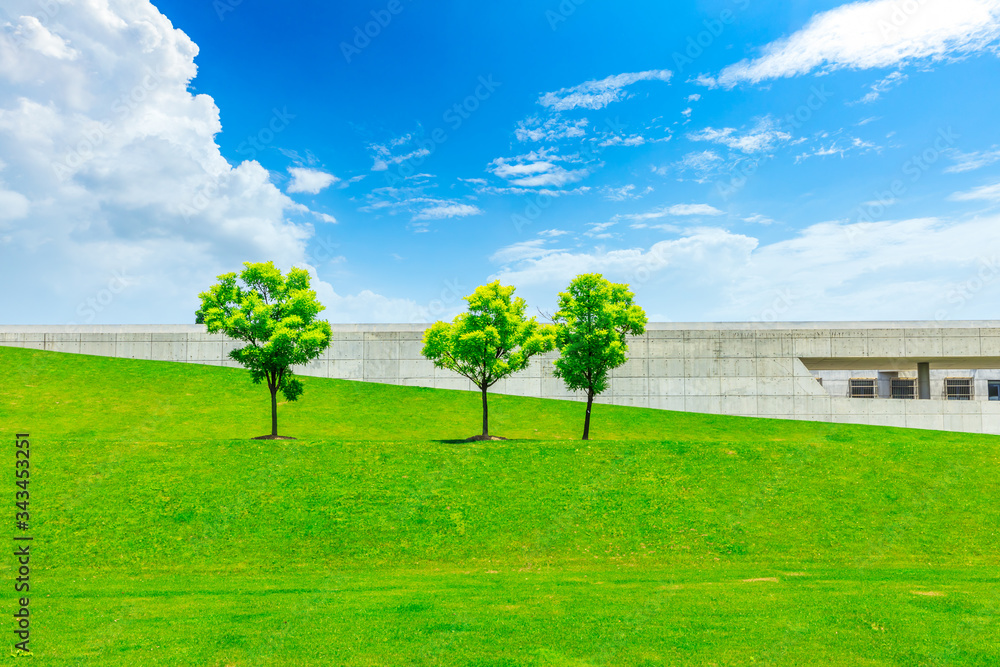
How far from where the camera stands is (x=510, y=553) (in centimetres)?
2227

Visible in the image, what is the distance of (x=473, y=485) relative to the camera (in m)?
27.2

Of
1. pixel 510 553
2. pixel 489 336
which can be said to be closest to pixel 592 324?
pixel 489 336

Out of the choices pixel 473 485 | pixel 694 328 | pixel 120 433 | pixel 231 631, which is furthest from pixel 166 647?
pixel 694 328

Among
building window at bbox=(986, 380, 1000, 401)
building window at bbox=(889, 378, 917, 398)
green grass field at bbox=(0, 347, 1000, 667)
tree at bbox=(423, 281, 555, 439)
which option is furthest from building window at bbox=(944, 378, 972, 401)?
tree at bbox=(423, 281, 555, 439)

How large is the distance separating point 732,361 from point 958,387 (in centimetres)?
4569

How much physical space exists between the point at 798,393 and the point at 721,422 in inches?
352

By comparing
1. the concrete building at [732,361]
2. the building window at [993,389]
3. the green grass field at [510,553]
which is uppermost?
the concrete building at [732,361]

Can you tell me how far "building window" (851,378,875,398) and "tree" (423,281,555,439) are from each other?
64429 millimetres

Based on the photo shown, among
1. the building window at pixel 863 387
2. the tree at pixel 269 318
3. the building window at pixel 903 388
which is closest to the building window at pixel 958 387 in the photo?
the building window at pixel 903 388

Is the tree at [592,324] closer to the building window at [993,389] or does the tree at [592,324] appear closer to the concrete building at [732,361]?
the concrete building at [732,361]

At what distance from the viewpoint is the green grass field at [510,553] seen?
13086 millimetres

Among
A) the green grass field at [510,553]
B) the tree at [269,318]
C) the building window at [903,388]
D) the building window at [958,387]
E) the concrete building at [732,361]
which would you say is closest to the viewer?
the green grass field at [510,553]

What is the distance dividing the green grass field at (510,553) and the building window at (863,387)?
2173 inches

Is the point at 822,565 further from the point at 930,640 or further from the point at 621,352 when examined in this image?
the point at 621,352
